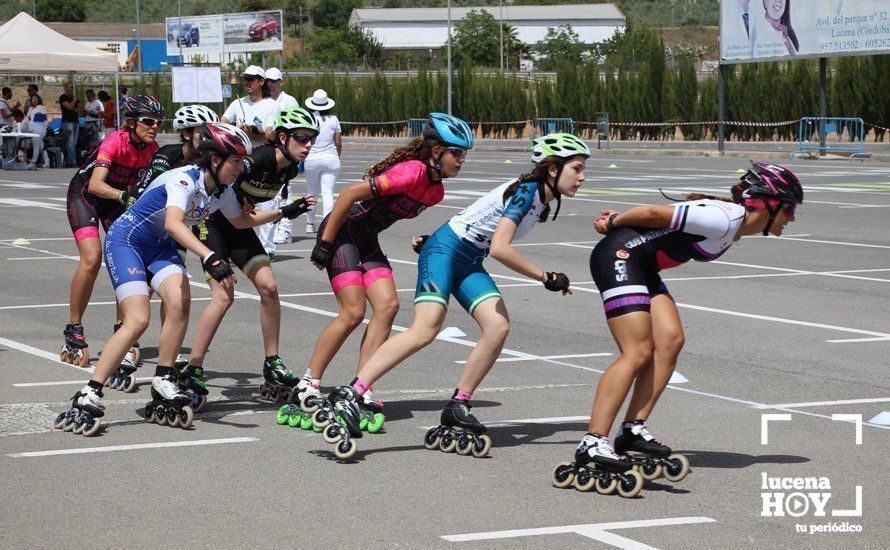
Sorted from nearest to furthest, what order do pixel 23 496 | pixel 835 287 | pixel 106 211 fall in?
pixel 23 496 → pixel 106 211 → pixel 835 287

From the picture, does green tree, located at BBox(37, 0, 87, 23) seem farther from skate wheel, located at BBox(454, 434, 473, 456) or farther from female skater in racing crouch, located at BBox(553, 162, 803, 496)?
female skater in racing crouch, located at BBox(553, 162, 803, 496)

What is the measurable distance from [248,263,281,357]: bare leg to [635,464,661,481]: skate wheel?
3069mm

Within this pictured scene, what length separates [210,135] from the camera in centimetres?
796

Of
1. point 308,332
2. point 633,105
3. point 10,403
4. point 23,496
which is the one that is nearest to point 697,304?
point 308,332

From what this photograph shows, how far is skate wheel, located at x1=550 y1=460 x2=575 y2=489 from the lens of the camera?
6629mm

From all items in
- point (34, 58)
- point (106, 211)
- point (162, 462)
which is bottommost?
point (162, 462)

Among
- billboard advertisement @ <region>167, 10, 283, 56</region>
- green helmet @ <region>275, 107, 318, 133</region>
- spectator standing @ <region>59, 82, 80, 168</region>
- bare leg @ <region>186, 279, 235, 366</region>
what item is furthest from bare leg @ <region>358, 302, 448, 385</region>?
billboard advertisement @ <region>167, 10, 283, 56</region>

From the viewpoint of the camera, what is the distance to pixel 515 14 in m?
178

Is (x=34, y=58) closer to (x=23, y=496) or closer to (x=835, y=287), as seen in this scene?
(x=835, y=287)

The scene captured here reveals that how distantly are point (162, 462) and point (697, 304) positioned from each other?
24.0 feet

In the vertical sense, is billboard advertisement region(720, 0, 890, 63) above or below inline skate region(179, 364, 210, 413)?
above

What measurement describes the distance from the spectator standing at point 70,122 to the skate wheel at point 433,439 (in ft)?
106

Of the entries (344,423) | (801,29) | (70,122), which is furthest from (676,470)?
(801,29)

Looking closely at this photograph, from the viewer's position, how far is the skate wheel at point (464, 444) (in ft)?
24.1
